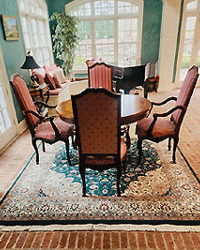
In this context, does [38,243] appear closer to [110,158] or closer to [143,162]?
[110,158]

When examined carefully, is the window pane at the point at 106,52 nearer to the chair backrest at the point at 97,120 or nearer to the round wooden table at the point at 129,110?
the round wooden table at the point at 129,110

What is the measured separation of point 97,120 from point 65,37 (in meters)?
4.60

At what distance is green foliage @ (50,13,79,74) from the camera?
538 cm

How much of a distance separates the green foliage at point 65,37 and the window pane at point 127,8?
145 centimetres

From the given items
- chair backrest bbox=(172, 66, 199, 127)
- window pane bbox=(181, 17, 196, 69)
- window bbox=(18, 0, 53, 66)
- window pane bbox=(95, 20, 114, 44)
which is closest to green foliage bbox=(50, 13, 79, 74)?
window bbox=(18, 0, 53, 66)

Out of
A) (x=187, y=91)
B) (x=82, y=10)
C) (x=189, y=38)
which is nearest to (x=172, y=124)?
(x=187, y=91)

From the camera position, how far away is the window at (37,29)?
Result: 4332 mm

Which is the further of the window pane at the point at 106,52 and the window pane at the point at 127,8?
the window pane at the point at 106,52

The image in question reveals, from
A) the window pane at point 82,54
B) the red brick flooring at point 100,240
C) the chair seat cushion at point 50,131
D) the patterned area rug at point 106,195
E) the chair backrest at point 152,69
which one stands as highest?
the window pane at point 82,54

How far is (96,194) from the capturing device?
2.13m

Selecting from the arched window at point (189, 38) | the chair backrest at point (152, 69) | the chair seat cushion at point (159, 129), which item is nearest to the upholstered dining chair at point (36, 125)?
the chair seat cushion at point (159, 129)

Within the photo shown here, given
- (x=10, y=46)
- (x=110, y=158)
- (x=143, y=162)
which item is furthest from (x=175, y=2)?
(x=110, y=158)

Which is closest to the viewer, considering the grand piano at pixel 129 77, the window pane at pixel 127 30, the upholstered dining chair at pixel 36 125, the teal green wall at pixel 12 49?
the upholstered dining chair at pixel 36 125

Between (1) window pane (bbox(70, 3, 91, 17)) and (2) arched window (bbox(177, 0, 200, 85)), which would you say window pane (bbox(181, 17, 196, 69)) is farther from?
(1) window pane (bbox(70, 3, 91, 17))
